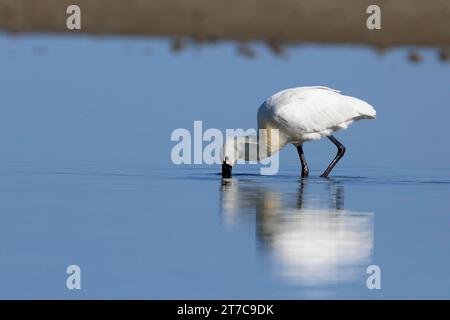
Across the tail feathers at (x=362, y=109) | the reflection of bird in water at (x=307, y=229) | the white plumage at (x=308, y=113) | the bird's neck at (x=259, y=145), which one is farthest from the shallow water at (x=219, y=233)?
the tail feathers at (x=362, y=109)

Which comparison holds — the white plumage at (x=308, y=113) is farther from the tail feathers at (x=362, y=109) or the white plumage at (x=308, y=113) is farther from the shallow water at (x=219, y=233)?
the shallow water at (x=219, y=233)

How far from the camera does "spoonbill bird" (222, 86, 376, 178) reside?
55.9 feet

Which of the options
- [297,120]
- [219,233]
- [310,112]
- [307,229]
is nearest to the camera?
[219,233]

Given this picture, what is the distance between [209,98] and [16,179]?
24.8 ft

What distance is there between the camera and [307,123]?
17219 mm

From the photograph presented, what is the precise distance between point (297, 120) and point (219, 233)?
446 centimetres

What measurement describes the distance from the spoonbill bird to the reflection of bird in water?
0.92 metres

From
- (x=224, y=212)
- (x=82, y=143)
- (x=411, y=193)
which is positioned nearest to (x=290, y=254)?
(x=224, y=212)

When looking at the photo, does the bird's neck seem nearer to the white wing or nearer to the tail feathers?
the white wing

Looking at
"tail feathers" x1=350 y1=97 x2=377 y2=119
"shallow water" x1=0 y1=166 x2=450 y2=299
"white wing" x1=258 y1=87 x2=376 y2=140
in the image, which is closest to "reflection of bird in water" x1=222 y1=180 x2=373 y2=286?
"shallow water" x1=0 y1=166 x2=450 y2=299

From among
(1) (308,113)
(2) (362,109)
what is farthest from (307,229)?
(2) (362,109)

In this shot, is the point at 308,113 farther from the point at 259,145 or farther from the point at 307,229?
the point at 307,229

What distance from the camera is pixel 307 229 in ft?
42.8

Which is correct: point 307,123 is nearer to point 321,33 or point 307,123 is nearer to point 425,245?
point 425,245
